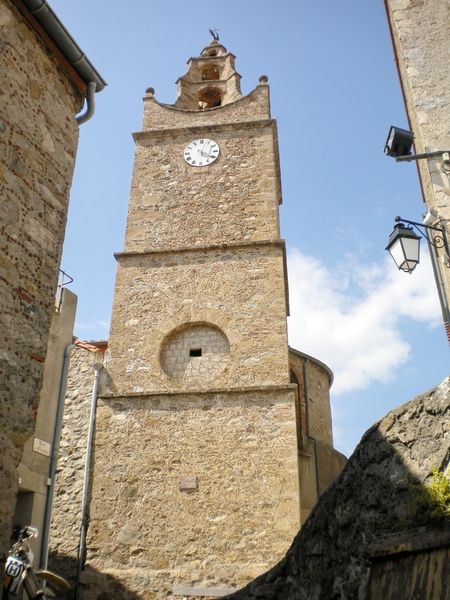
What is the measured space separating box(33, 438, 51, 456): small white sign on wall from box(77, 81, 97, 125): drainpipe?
5.00m

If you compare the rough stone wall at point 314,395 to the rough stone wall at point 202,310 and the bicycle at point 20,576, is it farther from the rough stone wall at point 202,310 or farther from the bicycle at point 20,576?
the bicycle at point 20,576

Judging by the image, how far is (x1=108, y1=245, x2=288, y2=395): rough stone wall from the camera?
10836mm

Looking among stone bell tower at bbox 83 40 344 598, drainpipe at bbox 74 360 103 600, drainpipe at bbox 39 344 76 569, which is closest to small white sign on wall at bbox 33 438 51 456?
drainpipe at bbox 39 344 76 569

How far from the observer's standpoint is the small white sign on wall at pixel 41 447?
870 centimetres

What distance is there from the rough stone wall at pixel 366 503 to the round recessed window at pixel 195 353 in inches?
278

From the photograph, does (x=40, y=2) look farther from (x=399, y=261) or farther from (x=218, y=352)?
(x=218, y=352)

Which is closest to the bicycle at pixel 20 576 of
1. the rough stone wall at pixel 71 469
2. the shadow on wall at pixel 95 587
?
the shadow on wall at pixel 95 587

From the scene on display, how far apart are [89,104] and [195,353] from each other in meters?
6.16

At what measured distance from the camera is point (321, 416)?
1483cm

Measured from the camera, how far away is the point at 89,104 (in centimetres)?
594

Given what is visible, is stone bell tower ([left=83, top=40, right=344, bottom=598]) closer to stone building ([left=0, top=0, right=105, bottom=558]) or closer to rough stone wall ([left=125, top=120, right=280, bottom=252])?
rough stone wall ([left=125, top=120, right=280, bottom=252])

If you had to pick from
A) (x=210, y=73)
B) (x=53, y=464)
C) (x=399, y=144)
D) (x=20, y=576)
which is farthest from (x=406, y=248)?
(x=210, y=73)

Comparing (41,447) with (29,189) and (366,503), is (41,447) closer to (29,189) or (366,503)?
→ (29,189)

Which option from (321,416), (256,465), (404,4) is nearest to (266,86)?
(404,4)
